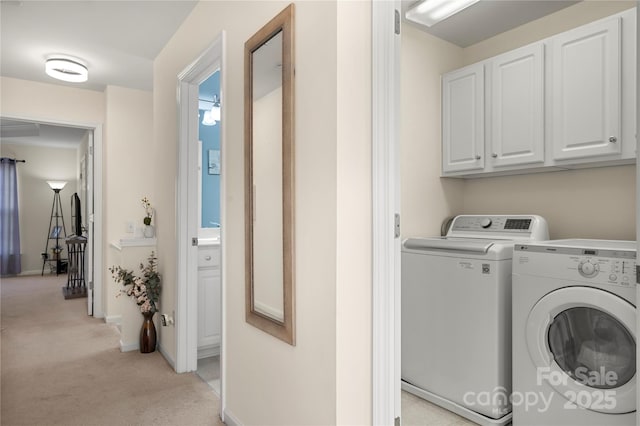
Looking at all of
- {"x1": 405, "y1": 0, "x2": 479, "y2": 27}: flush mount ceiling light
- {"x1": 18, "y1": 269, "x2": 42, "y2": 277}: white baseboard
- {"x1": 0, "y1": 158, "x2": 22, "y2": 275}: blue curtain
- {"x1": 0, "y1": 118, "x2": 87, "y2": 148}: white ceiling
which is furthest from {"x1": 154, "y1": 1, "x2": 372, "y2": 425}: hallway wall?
{"x1": 18, "y1": 269, "x2": 42, "y2": 277}: white baseboard

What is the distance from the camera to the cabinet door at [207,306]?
3082mm

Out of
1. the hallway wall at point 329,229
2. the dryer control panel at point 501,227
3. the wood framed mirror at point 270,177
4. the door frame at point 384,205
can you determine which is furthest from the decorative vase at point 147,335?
the dryer control panel at point 501,227

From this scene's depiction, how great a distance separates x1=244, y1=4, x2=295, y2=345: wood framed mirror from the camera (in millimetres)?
1594

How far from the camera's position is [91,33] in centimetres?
294

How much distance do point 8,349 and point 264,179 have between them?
3167mm

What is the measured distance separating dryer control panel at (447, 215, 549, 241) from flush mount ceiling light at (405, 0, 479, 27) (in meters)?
1.38

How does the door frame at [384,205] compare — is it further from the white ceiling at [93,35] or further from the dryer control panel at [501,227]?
the white ceiling at [93,35]

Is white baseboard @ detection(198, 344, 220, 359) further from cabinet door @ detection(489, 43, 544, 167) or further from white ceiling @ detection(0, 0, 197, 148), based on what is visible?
cabinet door @ detection(489, 43, 544, 167)

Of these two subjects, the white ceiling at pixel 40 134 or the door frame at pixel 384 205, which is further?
the white ceiling at pixel 40 134

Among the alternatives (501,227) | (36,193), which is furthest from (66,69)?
(36,193)

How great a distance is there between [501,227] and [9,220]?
26.9ft

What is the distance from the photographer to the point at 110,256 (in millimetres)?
4105

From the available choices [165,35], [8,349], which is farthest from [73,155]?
[165,35]

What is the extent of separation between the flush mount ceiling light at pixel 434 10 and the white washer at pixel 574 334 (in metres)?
1.49
